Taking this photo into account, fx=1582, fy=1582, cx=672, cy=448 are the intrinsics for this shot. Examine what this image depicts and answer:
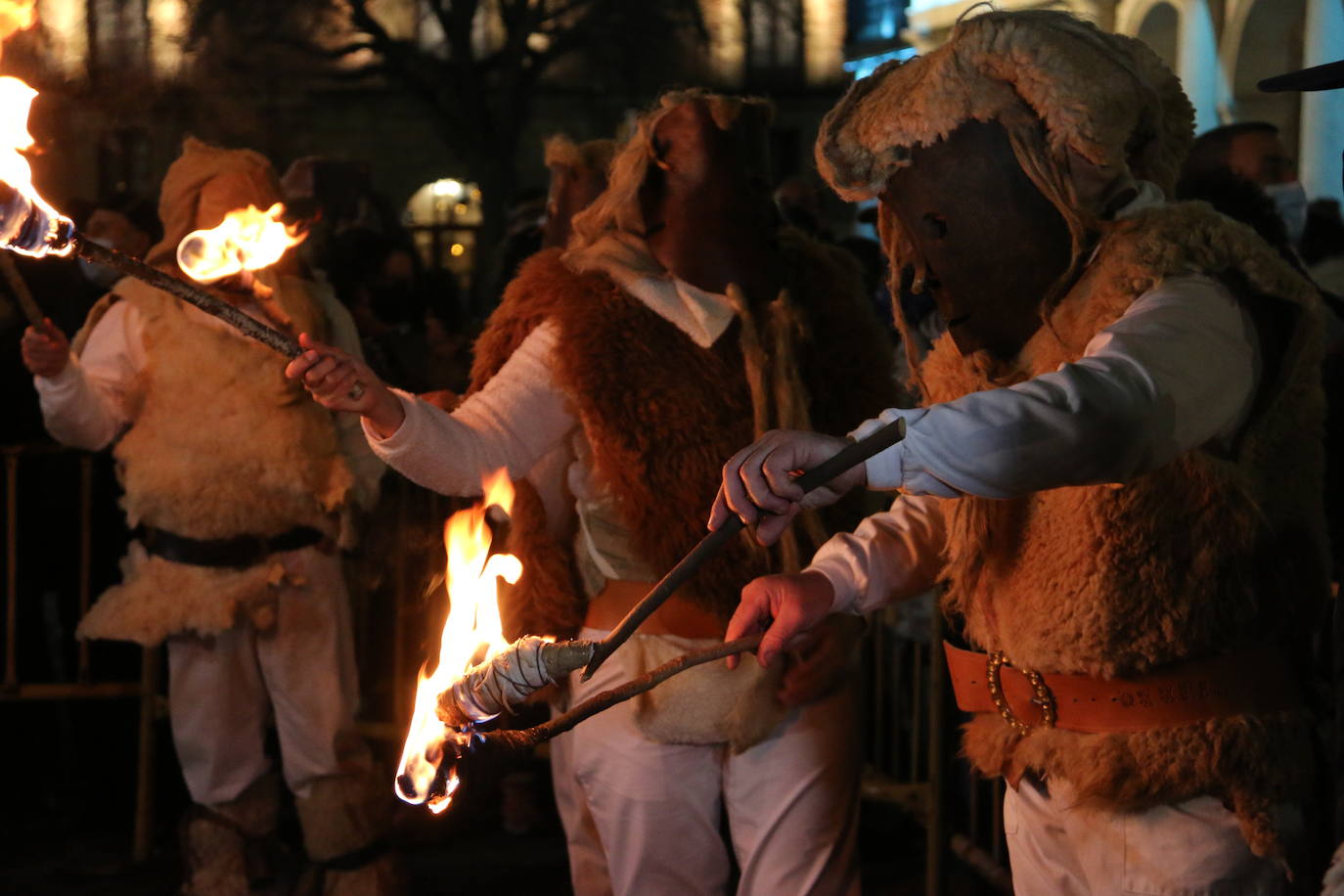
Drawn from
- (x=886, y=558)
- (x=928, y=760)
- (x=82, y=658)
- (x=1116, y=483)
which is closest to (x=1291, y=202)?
(x=928, y=760)

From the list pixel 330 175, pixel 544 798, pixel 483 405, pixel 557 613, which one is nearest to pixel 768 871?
pixel 557 613

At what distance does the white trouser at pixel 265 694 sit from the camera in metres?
4.94

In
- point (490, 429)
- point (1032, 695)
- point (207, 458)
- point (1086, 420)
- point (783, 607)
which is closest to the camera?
point (1086, 420)

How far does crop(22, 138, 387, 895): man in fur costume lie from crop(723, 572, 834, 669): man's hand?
2370 millimetres

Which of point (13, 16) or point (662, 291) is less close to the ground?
point (13, 16)

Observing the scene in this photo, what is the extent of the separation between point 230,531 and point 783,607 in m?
2.62

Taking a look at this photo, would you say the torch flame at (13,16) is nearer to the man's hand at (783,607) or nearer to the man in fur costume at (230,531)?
the man in fur costume at (230,531)

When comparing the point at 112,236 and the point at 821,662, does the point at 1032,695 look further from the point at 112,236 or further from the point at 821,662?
the point at 112,236

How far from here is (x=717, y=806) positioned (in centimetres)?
360

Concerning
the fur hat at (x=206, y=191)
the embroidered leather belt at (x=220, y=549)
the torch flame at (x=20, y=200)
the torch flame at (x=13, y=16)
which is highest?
the torch flame at (x=13, y=16)

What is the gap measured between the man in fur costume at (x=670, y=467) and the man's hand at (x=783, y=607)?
676mm

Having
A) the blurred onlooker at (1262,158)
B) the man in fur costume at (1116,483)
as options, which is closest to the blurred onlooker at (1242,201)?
the blurred onlooker at (1262,158)

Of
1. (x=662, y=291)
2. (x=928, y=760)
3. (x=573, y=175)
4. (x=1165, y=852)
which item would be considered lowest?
(x=928, y=760)

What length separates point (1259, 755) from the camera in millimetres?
2447
